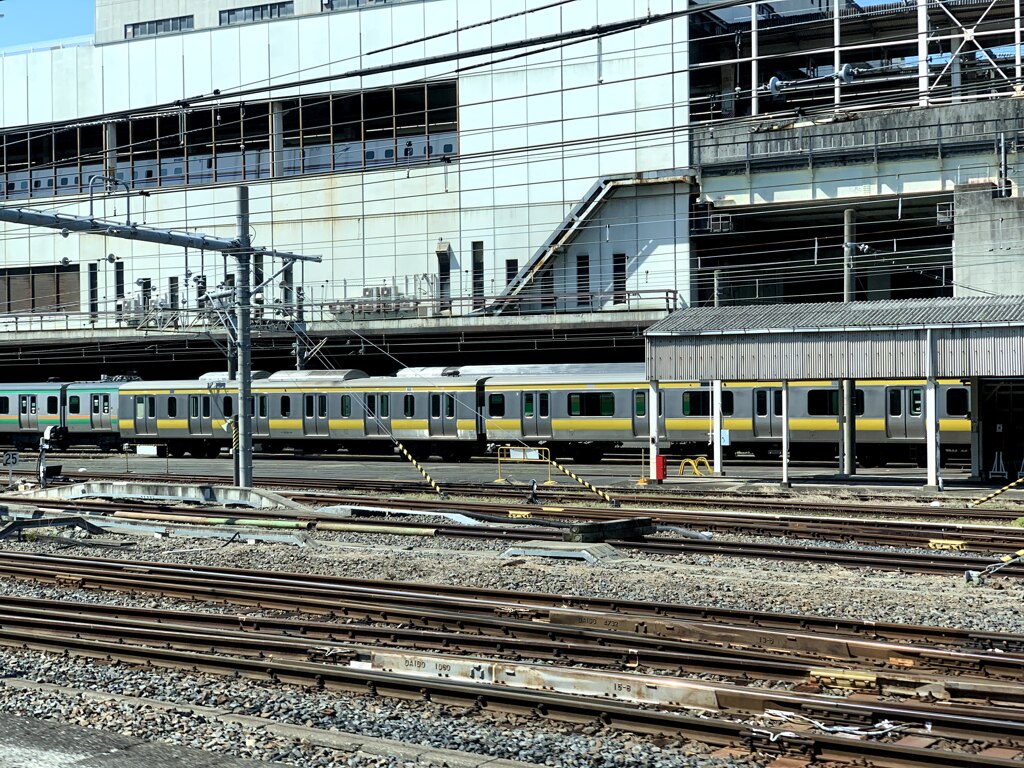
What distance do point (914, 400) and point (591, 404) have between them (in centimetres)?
993

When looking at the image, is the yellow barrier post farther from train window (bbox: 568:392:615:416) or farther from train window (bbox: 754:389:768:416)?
train window (bbox: 754:389:768:416)

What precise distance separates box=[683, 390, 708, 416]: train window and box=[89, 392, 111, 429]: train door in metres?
24.3

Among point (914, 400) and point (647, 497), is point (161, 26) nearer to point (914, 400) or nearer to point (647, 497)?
point (647, 497)

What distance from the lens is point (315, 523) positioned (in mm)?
23188

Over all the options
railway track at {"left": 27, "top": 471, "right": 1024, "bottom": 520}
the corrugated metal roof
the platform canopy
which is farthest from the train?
railway track at {"left": 27, "top": 471, "right": 1024, "bottom": 520}

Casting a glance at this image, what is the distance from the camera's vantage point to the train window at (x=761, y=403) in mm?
36125

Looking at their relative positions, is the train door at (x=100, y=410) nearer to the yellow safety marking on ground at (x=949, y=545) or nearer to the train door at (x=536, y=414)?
the train door at (x=536, y=414)

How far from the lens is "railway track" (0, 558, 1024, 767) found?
8797mm

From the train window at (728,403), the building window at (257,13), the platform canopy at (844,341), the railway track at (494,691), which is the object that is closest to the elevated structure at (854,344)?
the platform canopy at (844,341)

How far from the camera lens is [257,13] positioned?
57188 mm

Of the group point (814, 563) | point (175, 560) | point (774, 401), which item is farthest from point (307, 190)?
point (814, 563)

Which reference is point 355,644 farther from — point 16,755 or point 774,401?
point 774,401

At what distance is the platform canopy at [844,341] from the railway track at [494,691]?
16.2 meters

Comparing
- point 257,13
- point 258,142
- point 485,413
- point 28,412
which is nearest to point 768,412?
point 485,413
